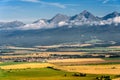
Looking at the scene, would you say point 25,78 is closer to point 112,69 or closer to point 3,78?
point 3,78

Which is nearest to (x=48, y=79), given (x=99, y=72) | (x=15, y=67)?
(x=99, y=72)

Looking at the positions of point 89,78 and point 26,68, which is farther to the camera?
point 26,68

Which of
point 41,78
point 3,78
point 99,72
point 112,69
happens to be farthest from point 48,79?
point 112,69

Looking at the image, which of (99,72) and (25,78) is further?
(99,72)

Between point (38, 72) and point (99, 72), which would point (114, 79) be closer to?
point (99, 72)

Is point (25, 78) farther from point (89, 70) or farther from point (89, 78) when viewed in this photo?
point (89, 70)

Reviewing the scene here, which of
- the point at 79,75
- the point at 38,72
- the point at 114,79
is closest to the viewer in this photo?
the point at 114,79

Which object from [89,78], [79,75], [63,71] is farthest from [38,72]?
[89,78]

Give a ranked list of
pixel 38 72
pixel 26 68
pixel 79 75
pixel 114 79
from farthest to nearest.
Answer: pixel 26 68 < pixel 38 72 < pixel 79 75 < pixel 114 79

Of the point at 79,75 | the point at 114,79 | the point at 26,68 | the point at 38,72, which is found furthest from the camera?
the point at 26,68
